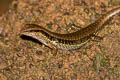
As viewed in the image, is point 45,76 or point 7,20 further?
point 7,20

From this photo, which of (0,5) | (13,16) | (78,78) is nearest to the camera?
(78,78)

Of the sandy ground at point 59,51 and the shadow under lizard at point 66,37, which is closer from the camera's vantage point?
the shadow under lizard at point 66,37

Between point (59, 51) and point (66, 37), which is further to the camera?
point (59, 51)

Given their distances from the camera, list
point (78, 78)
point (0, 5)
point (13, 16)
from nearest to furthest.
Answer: point (78, 78)
point (13, 16)
point (0, 5)

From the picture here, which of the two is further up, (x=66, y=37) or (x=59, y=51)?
(x=66, y=37)

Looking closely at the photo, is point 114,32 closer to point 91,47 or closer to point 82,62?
point 91,47

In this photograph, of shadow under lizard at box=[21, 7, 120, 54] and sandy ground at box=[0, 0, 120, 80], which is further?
sandy ground at box=[0, 0, 120, 80]

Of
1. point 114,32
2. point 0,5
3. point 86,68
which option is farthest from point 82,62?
point 0,5

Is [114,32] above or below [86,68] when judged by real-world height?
above
